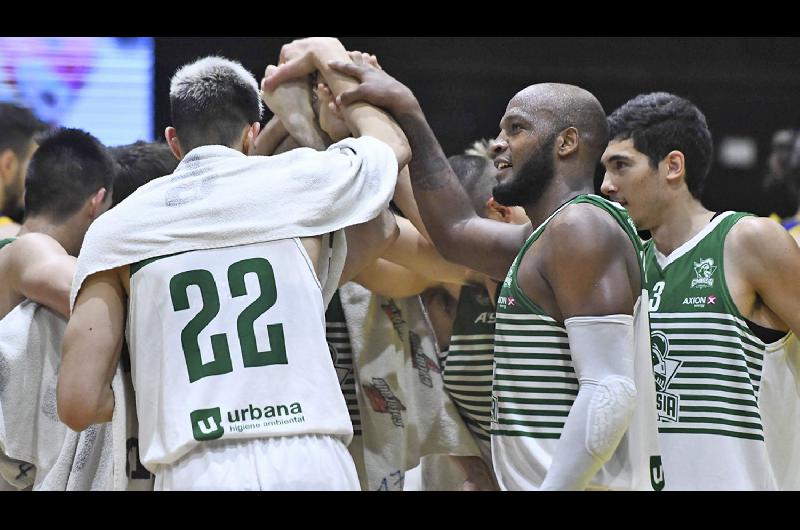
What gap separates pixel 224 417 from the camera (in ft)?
7.29

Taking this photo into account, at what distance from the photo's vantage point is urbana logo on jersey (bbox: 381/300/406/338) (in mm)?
3287

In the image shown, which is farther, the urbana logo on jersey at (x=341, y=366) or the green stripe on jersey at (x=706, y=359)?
the urbana logo on jersey at (x=341, y=366)

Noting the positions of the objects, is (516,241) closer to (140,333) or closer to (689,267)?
(689,267)

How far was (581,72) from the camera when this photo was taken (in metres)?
4.59

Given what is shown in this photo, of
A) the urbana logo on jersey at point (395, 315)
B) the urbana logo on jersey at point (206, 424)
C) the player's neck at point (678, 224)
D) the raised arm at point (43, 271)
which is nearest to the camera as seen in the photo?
the urbana logo on jersey at point (206, 424)

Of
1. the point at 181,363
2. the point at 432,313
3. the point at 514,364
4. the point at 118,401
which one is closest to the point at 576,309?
the point at 514,364

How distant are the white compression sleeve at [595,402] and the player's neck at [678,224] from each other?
0.93 meters

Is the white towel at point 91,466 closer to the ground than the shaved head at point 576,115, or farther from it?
closer to the ground

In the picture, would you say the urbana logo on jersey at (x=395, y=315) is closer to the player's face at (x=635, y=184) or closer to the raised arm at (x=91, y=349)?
the player's face at (x=635, y=184)

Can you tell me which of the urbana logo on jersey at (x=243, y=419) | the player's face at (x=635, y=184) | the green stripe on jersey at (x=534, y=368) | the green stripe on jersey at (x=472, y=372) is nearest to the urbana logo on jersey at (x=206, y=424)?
the urbana logo on jersey at (x=243, y=419)

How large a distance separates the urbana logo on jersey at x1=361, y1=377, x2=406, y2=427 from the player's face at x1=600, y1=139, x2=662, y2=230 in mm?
890

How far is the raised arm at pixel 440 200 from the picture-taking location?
2928mm

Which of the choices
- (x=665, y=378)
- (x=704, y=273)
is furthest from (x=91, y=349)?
(x=704, y=273)

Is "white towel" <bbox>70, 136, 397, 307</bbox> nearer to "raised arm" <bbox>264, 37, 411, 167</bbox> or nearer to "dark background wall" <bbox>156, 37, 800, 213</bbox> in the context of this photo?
"raised arm" <bbox>264, 37, 411, 167</bbox>
